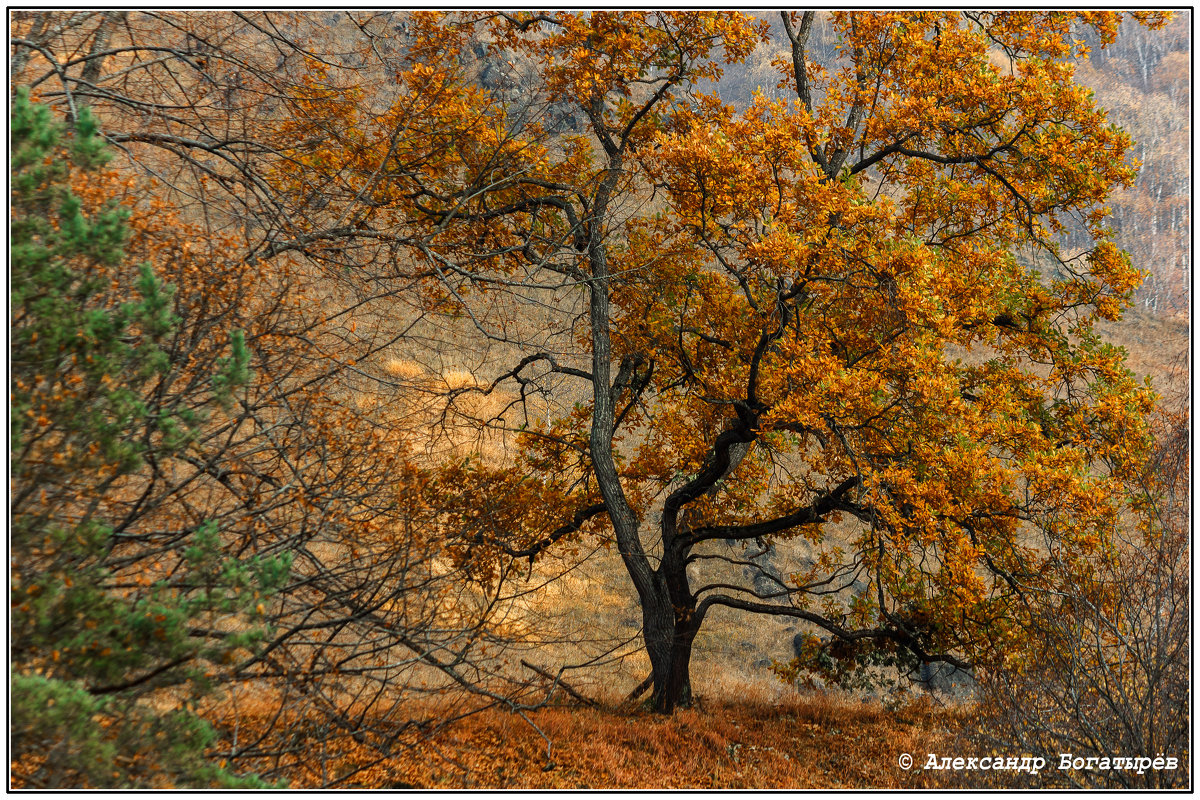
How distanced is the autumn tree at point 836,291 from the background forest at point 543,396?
0.07 m

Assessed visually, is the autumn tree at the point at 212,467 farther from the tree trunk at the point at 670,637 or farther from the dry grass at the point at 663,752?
the tree trunk at the point at 670,637

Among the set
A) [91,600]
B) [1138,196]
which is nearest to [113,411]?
[91,600]

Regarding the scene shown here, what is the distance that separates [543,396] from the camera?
1034 centimetres

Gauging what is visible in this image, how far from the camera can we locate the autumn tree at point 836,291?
808 cm

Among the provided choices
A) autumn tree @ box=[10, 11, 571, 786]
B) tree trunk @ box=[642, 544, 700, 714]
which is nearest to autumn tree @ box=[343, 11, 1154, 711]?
tree trunk @ box=[642, 544, 700, 714]

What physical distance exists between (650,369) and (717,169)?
399 centimetres

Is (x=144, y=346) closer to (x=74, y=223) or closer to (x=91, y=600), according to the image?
(x=74, y=223)

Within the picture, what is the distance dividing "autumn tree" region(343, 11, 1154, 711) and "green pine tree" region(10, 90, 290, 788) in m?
3.54

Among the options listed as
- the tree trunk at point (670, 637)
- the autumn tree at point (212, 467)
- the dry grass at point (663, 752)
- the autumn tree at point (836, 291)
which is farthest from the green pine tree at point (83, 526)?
the tree trunk at point (670, 637)

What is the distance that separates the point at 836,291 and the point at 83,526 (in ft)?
26.9

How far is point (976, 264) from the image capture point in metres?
9.59

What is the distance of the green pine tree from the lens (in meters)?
3.31

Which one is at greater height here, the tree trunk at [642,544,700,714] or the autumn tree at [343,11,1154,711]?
the autumn tree at [343,11,1154,711]

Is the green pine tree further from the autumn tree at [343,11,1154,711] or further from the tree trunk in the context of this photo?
the tree trunk
